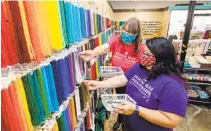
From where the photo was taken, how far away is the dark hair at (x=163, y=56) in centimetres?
126

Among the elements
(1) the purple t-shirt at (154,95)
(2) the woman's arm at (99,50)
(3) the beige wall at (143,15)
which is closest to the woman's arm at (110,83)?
(1) the purple t-shirt at (154,95)

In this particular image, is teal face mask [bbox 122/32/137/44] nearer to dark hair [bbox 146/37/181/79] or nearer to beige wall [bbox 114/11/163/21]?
dark hair [bbox 146/37/181/79]

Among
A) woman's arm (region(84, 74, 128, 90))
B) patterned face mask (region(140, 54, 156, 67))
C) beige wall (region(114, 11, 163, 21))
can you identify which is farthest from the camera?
beige wall (region(114, 11, 163, 21))

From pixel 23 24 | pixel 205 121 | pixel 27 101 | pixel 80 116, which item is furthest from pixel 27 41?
pixel 205 121

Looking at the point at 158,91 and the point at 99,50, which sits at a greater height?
the point at 99,50

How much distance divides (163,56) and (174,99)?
0.31 meters

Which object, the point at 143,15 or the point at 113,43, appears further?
the point at 143,15

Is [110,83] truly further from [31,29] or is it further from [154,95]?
[31,29]

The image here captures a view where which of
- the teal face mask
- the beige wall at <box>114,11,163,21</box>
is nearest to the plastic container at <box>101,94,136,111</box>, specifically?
the teal face mask

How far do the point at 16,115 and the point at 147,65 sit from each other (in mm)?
975

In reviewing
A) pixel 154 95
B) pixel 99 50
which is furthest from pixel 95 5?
pixel 154 95

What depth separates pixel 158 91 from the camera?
1.26 m

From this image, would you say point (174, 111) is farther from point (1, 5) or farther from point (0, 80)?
point (1, 5)

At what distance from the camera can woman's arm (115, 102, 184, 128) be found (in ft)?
3.91
